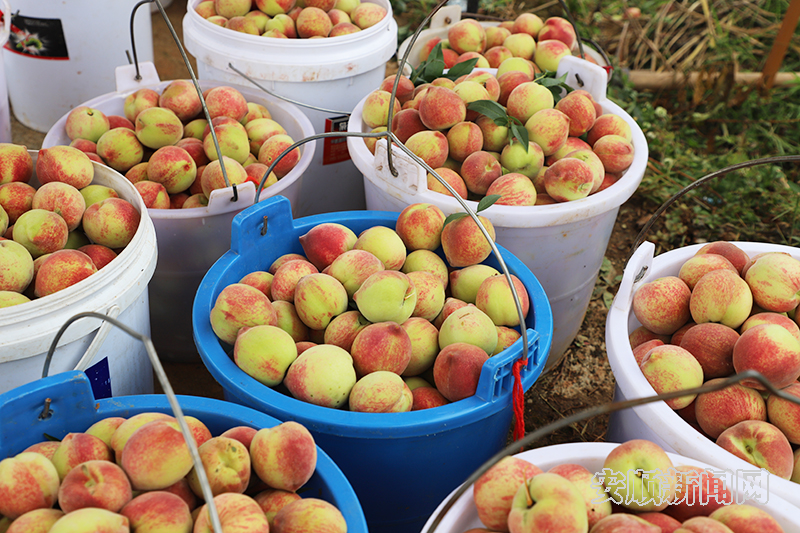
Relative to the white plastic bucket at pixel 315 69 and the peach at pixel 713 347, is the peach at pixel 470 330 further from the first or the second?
the white plastic bucket at pixel 315 69

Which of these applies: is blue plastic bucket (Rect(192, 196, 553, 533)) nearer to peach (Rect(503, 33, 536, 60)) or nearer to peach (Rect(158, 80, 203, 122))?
peach (Rect(158, 80, 203, 122))

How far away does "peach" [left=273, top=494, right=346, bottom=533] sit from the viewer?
0.90 m

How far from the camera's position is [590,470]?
1088 millimetres

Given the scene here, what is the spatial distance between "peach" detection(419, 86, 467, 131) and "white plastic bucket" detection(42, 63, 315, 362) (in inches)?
16.5

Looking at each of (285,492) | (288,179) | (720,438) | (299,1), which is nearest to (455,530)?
(285,492)

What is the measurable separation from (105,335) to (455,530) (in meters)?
0.80

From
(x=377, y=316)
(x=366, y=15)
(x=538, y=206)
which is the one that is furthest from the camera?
(x=366, y=15)

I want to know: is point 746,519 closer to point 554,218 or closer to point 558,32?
point 554,218

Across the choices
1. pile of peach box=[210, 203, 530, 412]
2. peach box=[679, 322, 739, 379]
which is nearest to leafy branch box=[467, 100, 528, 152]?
pile of peach box=[210, 203, 530, 412]

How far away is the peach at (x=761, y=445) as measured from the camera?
1113 mm

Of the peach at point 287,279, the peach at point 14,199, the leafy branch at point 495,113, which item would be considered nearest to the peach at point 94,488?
the peach at point 287,279

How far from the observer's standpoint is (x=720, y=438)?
1.16m

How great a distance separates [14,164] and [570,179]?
4.49 feet

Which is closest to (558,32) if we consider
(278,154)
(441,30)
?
(441,30)
